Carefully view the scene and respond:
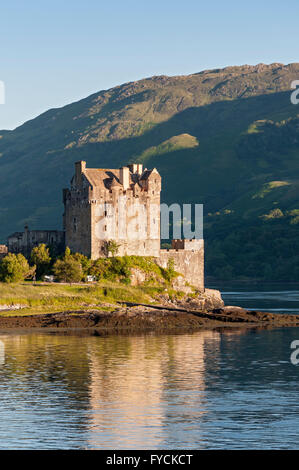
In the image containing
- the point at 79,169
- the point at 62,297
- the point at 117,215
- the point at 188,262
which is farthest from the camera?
the point at 188,262

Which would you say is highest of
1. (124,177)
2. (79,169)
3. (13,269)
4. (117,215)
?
(79,169)

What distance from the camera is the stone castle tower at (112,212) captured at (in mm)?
111250

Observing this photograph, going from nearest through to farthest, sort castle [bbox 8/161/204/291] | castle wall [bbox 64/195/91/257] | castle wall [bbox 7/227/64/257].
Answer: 1. castle [bbox 8/161/204/291]
2. castle wall [bbox 64/195/91/257]
3. castle wall [bbox 7/227/64/257]

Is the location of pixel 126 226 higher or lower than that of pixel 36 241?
higher

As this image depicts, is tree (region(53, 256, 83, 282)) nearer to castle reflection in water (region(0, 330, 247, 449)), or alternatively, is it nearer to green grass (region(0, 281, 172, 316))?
green grass (region(0, 281, 172, 316))

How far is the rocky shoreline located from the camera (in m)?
89.8

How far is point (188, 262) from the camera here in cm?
12025

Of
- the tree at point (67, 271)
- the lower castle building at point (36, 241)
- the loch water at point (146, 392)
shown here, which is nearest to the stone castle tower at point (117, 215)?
the lower castle building at point (36, 241)

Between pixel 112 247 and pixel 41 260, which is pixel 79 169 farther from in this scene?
pixel 41 260

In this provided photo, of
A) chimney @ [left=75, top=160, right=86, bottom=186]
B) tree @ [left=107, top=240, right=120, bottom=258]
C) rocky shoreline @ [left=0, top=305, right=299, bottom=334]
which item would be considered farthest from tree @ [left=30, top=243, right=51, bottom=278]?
rocky shoreline @ [left=0, top=305, right=299, bottom=334]

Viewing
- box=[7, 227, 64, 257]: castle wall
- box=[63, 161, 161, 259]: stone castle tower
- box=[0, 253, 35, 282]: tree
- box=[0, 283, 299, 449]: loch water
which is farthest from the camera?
box=[7, 227, 64, 257]: castle wall

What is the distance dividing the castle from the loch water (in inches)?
1118

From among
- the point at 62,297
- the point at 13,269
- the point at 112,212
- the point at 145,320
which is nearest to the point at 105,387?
the point at 145,320

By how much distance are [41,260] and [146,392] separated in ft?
192
